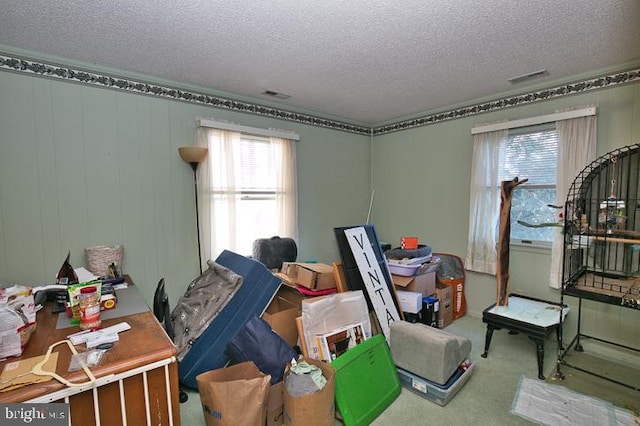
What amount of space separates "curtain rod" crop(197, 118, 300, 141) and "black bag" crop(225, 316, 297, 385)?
194 centimetres

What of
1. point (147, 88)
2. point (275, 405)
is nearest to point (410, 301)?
point (275, 405)

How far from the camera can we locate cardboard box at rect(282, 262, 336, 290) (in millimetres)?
2855

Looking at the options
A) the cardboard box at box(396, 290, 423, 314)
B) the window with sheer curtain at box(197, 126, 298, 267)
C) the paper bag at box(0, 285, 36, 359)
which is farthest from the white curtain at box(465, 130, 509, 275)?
the paper bag at box(0, 285, 36, 359)

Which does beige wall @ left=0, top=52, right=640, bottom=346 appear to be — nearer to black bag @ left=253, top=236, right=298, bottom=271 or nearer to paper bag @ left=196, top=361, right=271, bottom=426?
black bag @ left=253, top=236, right=298, bottom=271

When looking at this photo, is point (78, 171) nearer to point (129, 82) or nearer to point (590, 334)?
point (129, 82)

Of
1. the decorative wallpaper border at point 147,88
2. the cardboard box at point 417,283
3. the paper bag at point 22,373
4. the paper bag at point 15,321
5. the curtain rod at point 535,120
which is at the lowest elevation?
the cardboard box at point 417,283

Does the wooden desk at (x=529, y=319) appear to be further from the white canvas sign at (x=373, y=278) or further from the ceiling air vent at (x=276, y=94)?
the ceiling air vent at (x=276, y=94)

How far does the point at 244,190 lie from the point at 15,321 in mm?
2250

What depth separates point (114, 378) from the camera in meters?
1.19

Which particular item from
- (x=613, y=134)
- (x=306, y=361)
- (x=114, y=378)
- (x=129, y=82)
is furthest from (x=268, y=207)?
(x=613, y=134)

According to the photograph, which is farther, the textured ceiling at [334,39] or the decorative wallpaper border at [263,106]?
the decorative wallpaper border at [263,106]

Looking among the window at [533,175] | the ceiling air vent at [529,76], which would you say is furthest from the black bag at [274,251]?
the ceiling air vent at [529,76]

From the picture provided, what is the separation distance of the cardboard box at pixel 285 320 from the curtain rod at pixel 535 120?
2.75 meters

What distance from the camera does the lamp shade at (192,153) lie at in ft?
9.41
